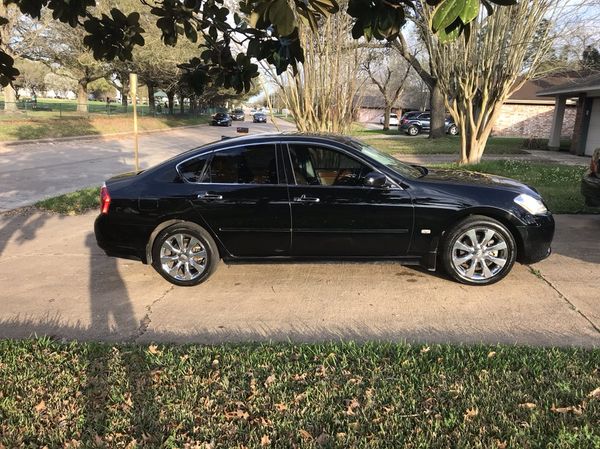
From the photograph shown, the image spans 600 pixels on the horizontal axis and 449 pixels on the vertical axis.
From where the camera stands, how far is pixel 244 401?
316cm

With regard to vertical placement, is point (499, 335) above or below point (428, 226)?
below

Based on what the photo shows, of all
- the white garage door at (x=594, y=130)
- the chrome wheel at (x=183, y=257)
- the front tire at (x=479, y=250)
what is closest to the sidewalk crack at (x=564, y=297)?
the front tire at (x=479, y=250)

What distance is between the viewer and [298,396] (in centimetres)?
316

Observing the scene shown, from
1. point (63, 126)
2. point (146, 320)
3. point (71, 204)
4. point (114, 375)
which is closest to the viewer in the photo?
point (114, 375)

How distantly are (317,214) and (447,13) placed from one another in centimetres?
374

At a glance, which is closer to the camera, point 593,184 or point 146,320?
point 146,320

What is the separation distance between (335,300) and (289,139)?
6.02 ft

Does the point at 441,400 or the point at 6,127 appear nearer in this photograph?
the point at 441,400

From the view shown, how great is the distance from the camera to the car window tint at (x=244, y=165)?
18.2 ft

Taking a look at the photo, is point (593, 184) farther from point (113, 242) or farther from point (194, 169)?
point (113, 242)

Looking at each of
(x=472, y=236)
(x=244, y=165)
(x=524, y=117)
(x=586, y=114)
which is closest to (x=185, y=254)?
(x=244, y=165)

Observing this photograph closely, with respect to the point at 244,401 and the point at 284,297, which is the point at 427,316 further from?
the point at 244,401

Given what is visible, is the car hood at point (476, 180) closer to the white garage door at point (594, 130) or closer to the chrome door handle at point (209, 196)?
the chrome door handle at point (209, 196)

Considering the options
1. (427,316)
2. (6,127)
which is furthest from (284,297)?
(6,127)
